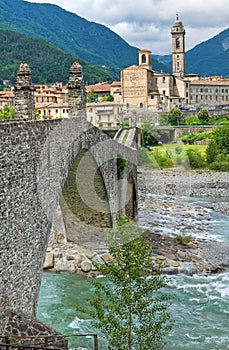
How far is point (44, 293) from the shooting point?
19844 millimetres

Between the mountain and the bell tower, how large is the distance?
73.9 ft

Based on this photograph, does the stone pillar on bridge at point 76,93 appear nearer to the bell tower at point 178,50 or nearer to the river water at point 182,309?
the river water at point 182,309

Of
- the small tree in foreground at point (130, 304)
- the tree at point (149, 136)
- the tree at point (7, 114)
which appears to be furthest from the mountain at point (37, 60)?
the small tree in foreground at point (130, 304)

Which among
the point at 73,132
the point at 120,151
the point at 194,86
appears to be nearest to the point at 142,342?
the point at 73,132

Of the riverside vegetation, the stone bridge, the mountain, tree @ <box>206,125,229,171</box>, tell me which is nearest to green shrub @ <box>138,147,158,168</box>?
the riverside vegetation

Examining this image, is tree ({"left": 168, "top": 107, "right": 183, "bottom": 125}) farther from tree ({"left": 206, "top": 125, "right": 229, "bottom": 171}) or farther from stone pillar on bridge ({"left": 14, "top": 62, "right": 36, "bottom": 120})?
stone pillar on bridge ({"left": 14, "top": 62, "right": 36, "bottom": 120})

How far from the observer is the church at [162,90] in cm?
9121

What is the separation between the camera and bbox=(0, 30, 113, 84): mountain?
132 meters

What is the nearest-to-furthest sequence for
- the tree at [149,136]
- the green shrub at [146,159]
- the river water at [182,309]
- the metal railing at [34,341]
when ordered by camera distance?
the metal railing at [34,341]
the river water at [182,309]
the green shrub at [146,159]
the tree at [149,136]

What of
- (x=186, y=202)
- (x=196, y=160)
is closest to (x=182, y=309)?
(x=186, y=202)

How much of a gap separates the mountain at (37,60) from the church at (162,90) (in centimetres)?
3445

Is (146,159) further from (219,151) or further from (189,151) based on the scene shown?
(219,151)

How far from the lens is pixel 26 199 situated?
37.2 ft

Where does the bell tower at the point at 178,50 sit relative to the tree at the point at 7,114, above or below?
above
